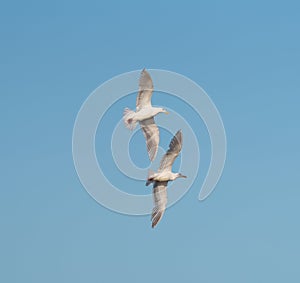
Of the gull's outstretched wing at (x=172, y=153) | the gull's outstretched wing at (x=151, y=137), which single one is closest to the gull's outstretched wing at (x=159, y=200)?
the gull's outstretched wing at (x=172, y=153)

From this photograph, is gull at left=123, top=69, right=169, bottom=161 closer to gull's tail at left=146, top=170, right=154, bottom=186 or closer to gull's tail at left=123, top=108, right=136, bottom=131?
gull's tail at left=123, top=108, right=136, bottom=131

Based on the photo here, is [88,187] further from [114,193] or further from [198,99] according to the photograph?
[198,99]

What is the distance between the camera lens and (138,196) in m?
71.9

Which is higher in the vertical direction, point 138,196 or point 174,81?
point 174,81

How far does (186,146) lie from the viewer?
71625 millimetres

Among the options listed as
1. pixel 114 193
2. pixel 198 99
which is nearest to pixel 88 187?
pixel 114 193

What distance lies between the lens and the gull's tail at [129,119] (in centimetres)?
6914

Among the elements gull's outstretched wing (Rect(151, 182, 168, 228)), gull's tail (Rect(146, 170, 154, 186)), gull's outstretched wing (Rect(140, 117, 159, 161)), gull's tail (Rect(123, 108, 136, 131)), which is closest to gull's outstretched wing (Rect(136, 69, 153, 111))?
gull's tail (Rect(123, 108, 136, 131))

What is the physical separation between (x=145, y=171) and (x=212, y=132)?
156 inches

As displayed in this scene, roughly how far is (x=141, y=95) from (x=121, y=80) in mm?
2977

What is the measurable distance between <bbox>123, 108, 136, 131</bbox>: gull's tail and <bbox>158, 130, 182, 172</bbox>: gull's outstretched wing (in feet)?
4.95

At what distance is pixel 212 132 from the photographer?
240ft

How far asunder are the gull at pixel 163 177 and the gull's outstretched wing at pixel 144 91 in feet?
6.30

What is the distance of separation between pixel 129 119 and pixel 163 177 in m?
2.39
